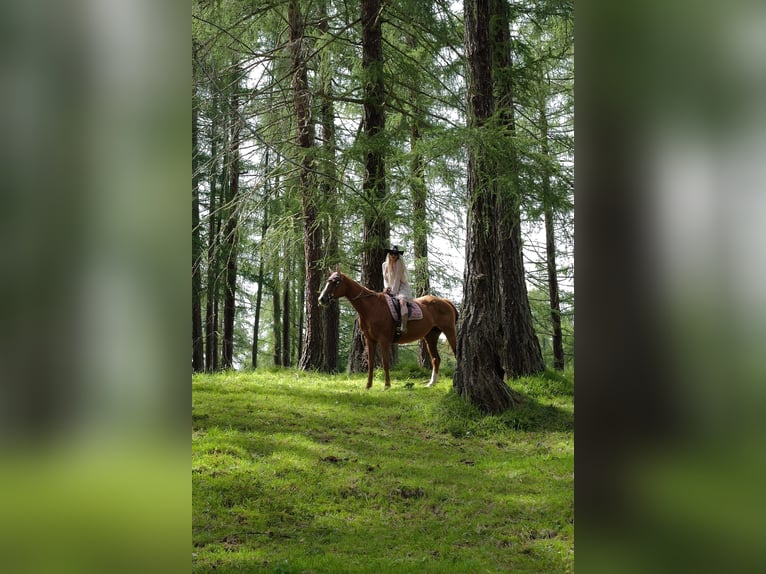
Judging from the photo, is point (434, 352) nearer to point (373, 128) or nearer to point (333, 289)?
Result: point (333, 289)

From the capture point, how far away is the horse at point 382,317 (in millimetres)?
8422

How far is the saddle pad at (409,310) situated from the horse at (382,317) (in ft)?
0.15

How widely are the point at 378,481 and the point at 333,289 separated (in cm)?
313

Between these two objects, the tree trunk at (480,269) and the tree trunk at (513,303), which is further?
the tree trunk at (513,303)

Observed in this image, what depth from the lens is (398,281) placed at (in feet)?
29.4

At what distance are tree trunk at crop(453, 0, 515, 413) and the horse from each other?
1.55 metres

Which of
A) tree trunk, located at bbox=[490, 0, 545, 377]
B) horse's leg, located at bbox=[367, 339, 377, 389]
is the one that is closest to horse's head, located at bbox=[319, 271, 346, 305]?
horse's leg, located at bbox=[367, 339, 377, 389]
